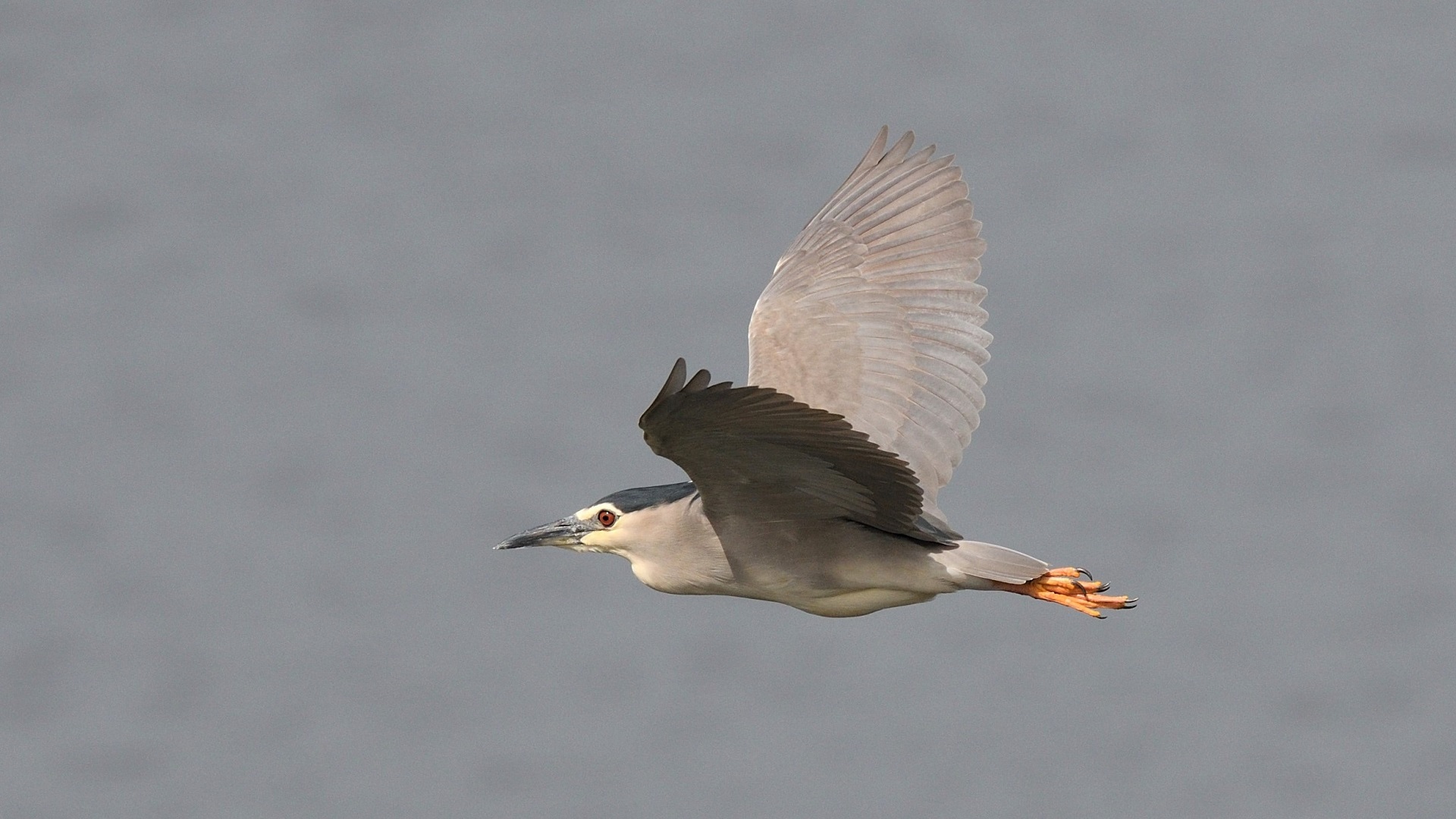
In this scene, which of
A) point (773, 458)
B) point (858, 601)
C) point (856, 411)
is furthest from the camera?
point (856, 411)

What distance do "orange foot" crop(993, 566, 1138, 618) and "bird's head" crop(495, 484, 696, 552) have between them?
1.53 metres

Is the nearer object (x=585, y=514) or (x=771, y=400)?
(x=771, y=400)

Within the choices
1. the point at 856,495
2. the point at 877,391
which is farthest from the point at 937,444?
the point at 856,495

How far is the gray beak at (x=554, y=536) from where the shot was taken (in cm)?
831

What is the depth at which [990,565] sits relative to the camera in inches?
309

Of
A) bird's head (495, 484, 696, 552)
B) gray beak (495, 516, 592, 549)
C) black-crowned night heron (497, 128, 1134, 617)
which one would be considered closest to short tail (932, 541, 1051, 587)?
black-crowned night heron (497, 128, 1134, 617)

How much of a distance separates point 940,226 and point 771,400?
2.69 meters

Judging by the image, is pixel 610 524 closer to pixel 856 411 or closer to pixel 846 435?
pixel 856 411

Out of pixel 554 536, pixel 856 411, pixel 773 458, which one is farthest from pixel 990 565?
pixel 554 536

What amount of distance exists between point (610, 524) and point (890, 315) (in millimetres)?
1700

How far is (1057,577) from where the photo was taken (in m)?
8.12

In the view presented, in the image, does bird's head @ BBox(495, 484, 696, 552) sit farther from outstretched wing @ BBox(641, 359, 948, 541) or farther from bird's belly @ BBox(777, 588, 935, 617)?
bird's belly @ BBox(777, 588, 935, 617)

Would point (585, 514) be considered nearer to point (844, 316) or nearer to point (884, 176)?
point (844, 316)

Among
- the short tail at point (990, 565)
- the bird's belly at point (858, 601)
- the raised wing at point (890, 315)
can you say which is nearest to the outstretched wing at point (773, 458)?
the short tail at point (990, 565)
